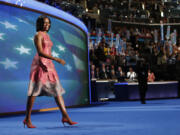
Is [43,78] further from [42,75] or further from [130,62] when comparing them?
[130,62]

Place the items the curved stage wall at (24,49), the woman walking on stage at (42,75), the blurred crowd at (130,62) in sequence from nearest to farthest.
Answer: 1. the woman walking on stage at (42,75)
2. the curved stage wall at (24,49)
3. the blurred crowd at (130,62)

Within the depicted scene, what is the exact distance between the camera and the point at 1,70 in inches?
338

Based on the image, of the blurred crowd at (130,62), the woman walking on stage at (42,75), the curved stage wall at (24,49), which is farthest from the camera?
the blurred crowd at (130,62)

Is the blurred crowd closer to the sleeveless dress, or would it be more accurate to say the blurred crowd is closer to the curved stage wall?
the curved stage wall

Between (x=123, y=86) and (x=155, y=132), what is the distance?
37.7 ft

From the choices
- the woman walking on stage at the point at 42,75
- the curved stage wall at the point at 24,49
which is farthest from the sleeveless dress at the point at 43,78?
the curved stage wall at the point at 24,49

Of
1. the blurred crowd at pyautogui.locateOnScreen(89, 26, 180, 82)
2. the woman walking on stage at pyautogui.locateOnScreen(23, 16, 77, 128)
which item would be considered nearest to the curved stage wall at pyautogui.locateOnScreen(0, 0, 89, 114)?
the woman walking on stage at pyautogui.locateOnScreen(23, 16, 77, 128)

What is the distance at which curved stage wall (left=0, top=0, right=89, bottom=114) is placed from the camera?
8711 millimetres

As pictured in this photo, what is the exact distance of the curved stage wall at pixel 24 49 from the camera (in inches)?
343

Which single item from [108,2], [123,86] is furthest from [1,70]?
[108,2]

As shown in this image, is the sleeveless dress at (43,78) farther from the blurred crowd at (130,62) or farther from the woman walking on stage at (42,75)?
the blurred crowd at (130,62)

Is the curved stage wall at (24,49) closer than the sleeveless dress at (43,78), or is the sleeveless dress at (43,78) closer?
the sleeveless dress at (43,78)

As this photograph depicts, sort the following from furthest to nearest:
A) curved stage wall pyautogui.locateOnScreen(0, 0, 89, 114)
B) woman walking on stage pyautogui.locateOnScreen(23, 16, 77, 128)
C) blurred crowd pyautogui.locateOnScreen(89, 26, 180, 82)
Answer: blurred crowd pyautogui.locateOnScreen(89, 26, 180, 82)
curved stage wall pyautogui.locateOnScreen(0, 0, 89, 114)
woman walking on stage pyautogui.locateOnScreen(23, 16, 77, 128)

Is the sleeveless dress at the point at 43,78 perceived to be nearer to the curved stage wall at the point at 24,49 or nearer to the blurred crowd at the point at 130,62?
the curved stage wall at the point at 24,49
